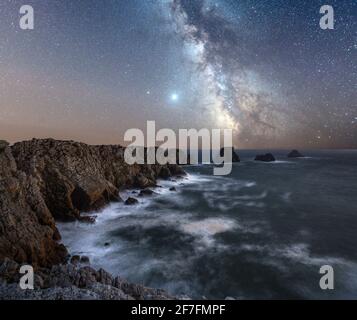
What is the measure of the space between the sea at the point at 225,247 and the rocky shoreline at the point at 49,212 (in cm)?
245

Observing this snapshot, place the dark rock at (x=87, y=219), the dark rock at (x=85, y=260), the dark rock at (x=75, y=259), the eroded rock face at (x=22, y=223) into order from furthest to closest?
the dark rock at (x=87, y=219) < the dark rock at (x=85, y=260) < the dark rock at (x=75, y=259) < the eroded rock face at (x=22, y=223)

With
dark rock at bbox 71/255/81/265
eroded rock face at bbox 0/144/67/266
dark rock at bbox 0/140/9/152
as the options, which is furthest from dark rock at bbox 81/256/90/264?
dark rock at bbox 0/140/9/152

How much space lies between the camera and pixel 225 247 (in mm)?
17031

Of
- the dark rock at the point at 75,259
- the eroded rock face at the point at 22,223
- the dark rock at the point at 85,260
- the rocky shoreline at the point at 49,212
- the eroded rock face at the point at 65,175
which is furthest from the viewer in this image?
the eroded rock face at the point at 65,175

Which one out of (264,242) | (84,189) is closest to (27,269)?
(84,189)

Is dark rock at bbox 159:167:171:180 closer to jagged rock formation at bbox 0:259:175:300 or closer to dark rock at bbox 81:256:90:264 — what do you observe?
dark rock at bbox 81:256:90:264

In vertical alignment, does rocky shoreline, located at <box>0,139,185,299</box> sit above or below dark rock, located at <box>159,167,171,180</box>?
above

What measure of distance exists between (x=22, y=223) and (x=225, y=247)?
1408 cm

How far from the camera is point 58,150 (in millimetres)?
24062

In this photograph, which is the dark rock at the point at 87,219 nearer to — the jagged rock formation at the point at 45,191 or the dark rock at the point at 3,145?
the jagged rock formation at the point at 45,191

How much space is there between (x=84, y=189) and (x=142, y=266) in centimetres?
1190

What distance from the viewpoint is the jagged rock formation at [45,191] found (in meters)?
11.7

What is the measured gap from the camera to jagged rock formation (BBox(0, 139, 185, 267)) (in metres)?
11.7

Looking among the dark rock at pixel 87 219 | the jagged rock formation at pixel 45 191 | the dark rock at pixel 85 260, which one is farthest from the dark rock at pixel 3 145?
the dark rock at pixel 85 260
